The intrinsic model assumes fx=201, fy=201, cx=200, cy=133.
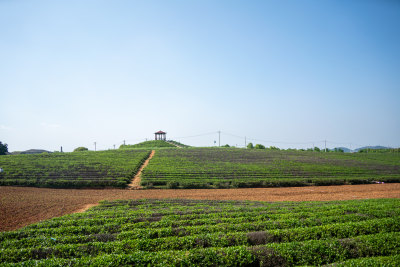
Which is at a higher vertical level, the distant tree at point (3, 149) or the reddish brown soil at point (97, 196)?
the distant tree at point (3, 149)

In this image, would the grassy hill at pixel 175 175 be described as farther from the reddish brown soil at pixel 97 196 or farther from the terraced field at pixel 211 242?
the terraced field at pixel 211 242

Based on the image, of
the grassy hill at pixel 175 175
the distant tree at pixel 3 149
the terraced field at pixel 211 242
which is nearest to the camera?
the terraced field at pixel 211 242

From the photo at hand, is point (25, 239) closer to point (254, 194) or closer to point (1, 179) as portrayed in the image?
point (254, 194)

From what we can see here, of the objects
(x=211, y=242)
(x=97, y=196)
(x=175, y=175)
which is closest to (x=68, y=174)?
(x=97, y=196)

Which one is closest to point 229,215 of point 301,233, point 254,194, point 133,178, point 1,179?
point 301,233

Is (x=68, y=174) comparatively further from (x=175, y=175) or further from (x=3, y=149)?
(x=3, y=149)

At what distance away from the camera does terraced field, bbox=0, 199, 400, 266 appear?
7.11 meters

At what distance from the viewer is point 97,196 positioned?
2473 cm

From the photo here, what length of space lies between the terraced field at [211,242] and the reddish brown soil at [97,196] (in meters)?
7.43

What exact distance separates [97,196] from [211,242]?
2120 centimetres

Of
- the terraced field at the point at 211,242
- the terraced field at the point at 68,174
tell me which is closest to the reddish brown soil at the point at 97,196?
the terraced field at the point at 68,174

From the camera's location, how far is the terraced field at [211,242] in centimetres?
711

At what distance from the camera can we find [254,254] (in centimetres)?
740

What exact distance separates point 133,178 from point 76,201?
44.2 feet
